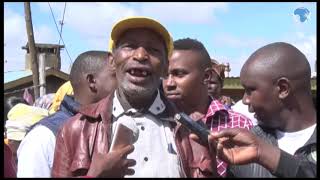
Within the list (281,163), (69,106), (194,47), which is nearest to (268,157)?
(281,163)

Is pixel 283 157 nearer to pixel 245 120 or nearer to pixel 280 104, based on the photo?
pixel 280 104

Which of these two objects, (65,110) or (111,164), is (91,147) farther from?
(65,110)

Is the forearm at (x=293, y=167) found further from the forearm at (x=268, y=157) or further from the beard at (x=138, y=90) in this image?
the beard at (x=138, y=90)

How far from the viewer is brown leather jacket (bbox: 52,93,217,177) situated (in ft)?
7.54

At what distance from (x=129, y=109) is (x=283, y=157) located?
745 millimetres

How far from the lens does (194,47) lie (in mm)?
3729

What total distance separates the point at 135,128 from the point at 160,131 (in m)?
0.18

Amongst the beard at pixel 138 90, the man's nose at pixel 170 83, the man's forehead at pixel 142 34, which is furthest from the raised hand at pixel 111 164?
the man's nose at pixel 170 83

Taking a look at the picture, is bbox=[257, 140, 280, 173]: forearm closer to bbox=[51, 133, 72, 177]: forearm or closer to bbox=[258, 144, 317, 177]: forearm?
bbox=[258, 144, 317, 177]: forearm

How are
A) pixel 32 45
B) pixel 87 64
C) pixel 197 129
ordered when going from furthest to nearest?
pixel 32 45 < pixel 87 64 < pixel 197 129

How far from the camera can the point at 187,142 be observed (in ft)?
7.82

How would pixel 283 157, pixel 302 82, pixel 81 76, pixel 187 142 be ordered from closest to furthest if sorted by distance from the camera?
1. pixel 283 157
2. pixel 187 142
3. pixel 302 82
4. pixel 81 76

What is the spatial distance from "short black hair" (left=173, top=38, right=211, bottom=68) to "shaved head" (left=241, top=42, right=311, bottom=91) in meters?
0.86

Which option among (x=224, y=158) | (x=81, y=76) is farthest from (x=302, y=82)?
(x=81, y=76)
